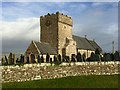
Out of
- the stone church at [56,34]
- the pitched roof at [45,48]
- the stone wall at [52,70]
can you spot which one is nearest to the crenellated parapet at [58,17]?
the stone church at [56,34]

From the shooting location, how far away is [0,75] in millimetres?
20812

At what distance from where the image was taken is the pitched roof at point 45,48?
39438 mm

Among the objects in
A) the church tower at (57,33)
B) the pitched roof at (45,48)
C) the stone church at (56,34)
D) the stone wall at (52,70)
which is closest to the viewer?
the stone wall at (52,70)

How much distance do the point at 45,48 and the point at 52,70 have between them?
15.9 m

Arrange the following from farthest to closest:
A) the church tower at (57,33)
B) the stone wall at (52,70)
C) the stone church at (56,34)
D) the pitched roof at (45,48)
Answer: the church tower at (57,33), the stone church at (56,34), the pitched roof at (45,48), the stone wall at (52,70)

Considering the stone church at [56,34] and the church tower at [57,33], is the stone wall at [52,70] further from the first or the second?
the church tower at [57,33]

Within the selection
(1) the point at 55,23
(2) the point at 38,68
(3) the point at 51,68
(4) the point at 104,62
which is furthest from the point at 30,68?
(1) the point at 55,23

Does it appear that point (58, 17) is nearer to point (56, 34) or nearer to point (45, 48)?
point (56, 34)

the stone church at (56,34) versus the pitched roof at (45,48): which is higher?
the stone church at (56,34)

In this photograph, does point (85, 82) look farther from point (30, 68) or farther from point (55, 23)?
point (55, 23)

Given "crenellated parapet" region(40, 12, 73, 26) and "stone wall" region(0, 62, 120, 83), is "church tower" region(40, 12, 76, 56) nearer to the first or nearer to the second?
"crenellated parapet" region(40, 12, 73, 26)

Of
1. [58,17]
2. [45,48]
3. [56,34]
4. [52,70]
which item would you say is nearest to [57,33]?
[56,34]

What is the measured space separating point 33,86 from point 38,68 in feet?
15.8

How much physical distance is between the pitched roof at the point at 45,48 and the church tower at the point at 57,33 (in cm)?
121
